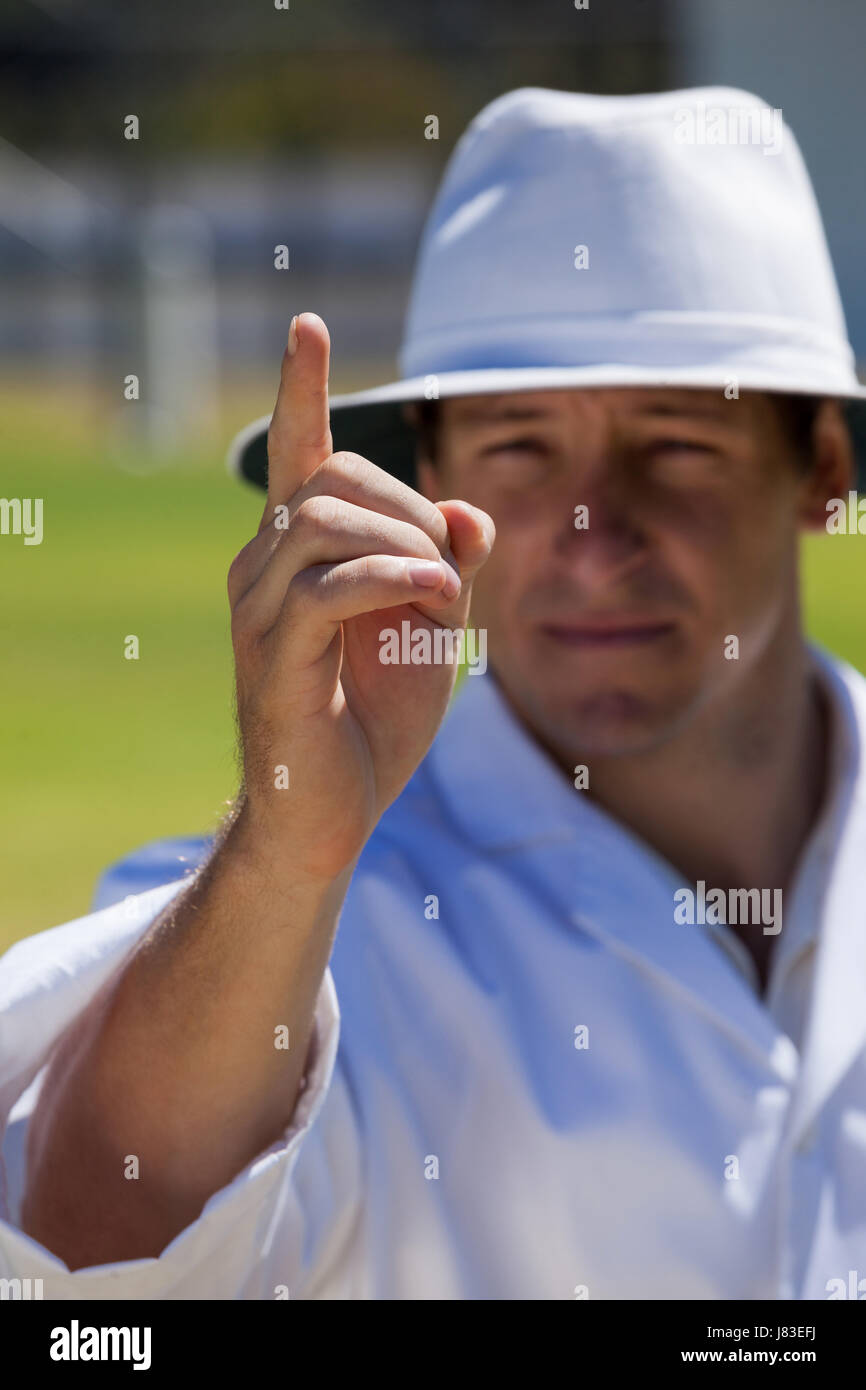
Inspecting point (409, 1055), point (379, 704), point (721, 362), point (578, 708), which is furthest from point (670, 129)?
point (409, 1055)

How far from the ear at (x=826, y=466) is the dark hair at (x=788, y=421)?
0.02 meters

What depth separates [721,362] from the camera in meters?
1.75

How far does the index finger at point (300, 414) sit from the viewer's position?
1092 mm

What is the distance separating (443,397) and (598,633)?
306mm

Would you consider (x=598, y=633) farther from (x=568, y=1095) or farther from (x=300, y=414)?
(x=300, y=414)

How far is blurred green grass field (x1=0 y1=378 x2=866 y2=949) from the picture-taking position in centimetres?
561

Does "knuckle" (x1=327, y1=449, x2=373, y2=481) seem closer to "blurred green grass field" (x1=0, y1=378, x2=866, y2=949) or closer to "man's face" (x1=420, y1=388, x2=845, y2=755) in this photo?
"man's face" (x1=420, y1=388, x2=845, y2=755)

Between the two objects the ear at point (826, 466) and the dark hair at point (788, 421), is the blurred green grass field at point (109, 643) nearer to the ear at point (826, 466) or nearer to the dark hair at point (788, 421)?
the dark hair at point (788, 421)

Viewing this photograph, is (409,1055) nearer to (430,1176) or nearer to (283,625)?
(430,1176)

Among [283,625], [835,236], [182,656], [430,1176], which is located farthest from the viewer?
[835,236]

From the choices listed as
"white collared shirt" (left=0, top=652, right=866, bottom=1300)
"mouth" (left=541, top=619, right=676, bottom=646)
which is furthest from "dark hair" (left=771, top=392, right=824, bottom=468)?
"white collared shirt" (left=0, top=652, right=866, bottom=1300)

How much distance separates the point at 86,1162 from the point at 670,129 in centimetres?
118

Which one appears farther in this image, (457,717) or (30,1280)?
(457,717)

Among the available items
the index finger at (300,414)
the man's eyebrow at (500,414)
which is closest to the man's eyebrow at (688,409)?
the man's eyebrow at (500,414)
